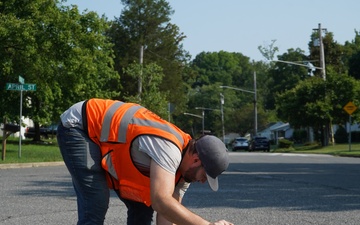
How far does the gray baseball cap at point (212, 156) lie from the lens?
4.83 meters

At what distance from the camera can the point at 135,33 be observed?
8262 cm

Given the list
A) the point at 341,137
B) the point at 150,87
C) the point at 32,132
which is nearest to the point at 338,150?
the point at 150,87

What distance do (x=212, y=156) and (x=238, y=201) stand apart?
919 cm

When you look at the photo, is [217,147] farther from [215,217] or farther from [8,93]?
[8,93]

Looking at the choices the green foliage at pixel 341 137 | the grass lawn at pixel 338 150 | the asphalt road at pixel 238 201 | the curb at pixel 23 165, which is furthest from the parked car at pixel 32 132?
the asphalt road at pixel 238 201

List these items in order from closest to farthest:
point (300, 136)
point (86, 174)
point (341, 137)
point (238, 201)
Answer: point (86, 174) < point (238, 201) < point (341, 137) < point (300, 136)

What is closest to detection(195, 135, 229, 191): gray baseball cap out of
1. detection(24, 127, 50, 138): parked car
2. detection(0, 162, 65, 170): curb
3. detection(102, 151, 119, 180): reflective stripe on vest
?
detection(102, 151, 119, 180): reflective stripe on vest

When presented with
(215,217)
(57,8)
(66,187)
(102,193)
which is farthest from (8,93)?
(102,193)

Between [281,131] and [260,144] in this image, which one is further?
[281,131]

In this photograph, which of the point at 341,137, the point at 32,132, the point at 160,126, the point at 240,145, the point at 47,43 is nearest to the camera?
the point at 160,126

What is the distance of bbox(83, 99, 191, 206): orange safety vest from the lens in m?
5.18

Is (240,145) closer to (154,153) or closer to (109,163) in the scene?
(109,163)

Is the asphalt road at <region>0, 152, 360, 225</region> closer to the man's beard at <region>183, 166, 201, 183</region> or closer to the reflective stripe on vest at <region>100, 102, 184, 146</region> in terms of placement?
the reflective stripe on vest at <region>100, 102, 184, 146</region>

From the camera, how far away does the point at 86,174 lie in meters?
5.39
